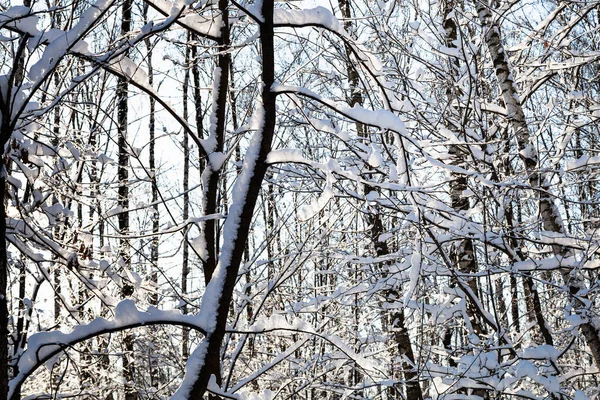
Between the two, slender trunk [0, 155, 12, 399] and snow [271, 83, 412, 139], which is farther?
snow [271, 83, 412, 139]

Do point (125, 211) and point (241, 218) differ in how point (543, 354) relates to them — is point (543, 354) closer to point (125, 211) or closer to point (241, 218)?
point (241, 218)

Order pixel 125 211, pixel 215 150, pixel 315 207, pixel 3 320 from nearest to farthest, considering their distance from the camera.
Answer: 1. pixel 3 320
2. pixel 315 207
3. pixel 215 150
4. pixel 125 211

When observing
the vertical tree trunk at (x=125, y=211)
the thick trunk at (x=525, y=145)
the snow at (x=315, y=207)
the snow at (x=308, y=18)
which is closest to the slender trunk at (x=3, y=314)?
the vertical tree trunk at (x=125, y=211)

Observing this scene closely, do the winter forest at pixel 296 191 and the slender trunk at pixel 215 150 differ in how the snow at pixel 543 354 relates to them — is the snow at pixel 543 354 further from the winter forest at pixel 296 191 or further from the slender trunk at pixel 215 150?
the slender trunk at pixel 215 150

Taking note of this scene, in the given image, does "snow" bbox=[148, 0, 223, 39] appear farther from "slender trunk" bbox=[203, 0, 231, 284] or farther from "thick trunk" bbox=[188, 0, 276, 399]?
"thick trunk" bbox=[188, 0, 276, 399]

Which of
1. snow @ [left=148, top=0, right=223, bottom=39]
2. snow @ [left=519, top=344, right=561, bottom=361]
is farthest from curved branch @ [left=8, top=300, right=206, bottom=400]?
snow @ [left=519, top=344, right=561, bottom=361]

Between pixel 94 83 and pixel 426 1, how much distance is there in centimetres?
326

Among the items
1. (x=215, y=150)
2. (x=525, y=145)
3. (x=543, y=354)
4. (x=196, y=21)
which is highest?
(x=196, y=21)

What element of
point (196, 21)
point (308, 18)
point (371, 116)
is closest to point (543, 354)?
point (371, 116)

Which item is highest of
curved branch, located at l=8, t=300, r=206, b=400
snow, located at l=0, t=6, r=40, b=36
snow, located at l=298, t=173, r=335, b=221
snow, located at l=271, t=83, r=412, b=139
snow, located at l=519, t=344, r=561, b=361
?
snow, located at l=0, t=6, r=40, b=36

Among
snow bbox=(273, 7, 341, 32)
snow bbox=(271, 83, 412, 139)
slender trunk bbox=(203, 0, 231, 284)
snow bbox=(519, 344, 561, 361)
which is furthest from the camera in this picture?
snow bbox=(519, 344, 561, 361)

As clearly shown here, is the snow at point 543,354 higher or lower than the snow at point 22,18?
lower

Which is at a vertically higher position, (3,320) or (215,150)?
(215,150)

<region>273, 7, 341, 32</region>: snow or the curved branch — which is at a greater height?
<region>273, 7, 341, 32</region>: snow
